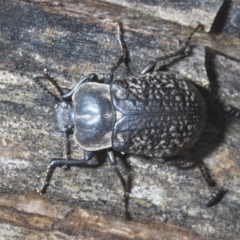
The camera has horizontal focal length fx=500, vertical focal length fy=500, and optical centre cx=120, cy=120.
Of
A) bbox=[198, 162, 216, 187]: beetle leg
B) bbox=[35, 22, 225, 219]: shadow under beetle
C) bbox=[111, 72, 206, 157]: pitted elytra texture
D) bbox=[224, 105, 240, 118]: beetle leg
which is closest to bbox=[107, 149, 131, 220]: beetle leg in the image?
bbox=[35, 22, 225, 219]: shadow under beetle

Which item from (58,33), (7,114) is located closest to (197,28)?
(58,33)

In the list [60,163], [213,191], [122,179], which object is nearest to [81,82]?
[60,163]

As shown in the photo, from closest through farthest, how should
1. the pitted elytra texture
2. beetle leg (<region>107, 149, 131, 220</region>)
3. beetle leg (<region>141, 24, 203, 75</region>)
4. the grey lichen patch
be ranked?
1. the pitted elytra texture
2. beetle leg (<region>107, 149, 131, 220</region>)
3. beetle leg (<region>141, 24, 203, 75</region>)
4. the grey lichen patch

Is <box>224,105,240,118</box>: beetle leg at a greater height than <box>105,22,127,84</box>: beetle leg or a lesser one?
lesser

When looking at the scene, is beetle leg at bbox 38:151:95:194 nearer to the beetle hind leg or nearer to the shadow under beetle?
the shadow under beetle

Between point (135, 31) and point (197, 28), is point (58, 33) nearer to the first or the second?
point (135, 31)

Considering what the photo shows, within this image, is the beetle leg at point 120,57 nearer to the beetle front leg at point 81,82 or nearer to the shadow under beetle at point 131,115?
the shadow under beetle at point 131,115
